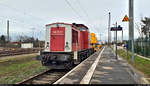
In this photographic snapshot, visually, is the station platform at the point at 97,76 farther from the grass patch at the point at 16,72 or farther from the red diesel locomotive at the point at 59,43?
the grass patch at the point at 16,72

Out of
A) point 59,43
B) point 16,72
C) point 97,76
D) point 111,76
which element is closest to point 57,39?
point 59,43

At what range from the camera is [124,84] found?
567 cm

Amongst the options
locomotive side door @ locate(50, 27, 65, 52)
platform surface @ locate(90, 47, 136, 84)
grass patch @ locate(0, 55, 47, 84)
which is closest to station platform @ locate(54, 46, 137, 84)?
platform surface @ locate(90, 47, 136, 84)

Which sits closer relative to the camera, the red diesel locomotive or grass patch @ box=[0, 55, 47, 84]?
grass patch @ box=[0, 55, 47, 84]

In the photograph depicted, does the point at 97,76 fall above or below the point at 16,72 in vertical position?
above

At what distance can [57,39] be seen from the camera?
34.0 feet

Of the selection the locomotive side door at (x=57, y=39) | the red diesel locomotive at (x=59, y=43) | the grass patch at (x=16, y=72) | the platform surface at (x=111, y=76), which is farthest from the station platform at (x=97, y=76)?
the grass patch at (x=16, y=72)

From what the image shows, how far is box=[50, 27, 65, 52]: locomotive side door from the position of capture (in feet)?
33.6

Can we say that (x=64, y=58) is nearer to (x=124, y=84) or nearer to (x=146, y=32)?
(x=124, y=84)

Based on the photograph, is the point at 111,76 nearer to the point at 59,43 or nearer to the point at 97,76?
the point at 97,76

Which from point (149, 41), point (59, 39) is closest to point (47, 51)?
point (59, 39)

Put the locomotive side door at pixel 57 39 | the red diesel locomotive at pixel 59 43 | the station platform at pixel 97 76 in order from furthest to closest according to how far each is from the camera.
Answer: the locomotive side door at pixel 57 39, the red diesel locomotive at pixel 59 43, the station platform at pixel 97 76

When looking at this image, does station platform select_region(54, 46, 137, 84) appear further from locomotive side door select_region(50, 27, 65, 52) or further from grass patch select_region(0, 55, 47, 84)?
grass patch select_region(0, 55, 47, 84)

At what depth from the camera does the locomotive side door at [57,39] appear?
10242 mm
